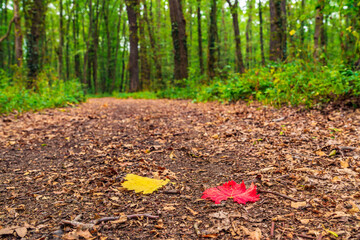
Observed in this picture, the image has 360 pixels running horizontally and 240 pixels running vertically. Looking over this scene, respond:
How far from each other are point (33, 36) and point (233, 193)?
8854mm

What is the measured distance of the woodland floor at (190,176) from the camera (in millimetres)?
1419

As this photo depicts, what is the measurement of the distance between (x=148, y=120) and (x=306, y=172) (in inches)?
130

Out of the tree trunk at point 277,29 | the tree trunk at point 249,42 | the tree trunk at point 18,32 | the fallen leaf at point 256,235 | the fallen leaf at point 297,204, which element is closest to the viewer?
the fallen leaf at point 256,235

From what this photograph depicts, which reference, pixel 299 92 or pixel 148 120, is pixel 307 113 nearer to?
pixel 299 92

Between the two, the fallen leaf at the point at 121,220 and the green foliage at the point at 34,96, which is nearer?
the fallen leaf at the point at 121,220

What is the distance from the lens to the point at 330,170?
2.09 m

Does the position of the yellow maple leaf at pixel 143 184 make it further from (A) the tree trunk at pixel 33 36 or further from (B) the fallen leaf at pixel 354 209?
(A) the tree trunk at pixel 33 36

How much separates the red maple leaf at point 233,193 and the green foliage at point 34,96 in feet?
17.6

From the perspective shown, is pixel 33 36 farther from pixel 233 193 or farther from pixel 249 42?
pixel 249 42

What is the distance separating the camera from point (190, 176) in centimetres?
216

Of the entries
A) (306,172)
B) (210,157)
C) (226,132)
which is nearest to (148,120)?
(226,132)

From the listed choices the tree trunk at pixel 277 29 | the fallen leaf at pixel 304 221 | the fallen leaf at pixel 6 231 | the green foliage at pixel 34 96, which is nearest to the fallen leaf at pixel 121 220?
the fallen leaf at pixel 6 231

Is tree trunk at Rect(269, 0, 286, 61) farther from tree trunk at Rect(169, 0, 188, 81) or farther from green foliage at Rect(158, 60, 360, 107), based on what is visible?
tree trunk at Rect(169, 0, 188, 81)

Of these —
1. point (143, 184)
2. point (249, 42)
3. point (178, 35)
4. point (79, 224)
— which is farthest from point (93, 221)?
point (249, 42)
